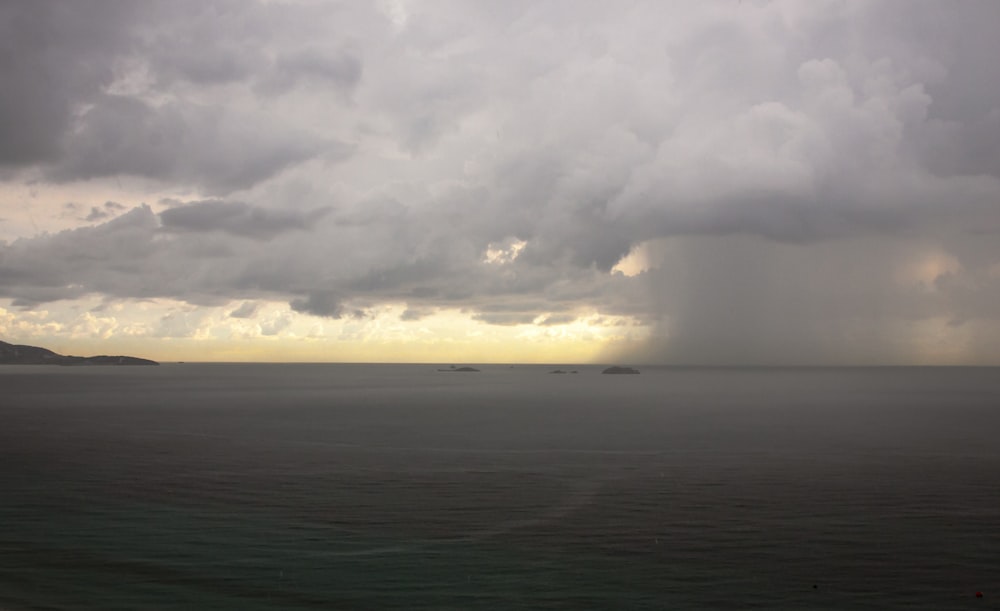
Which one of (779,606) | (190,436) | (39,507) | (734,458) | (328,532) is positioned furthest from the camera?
(190,436)

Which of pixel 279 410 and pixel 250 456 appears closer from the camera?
pixel 250 456

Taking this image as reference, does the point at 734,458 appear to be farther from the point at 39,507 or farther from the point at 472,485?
the point at 39,507

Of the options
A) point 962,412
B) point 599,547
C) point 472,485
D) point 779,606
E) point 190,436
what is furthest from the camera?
point 962,412

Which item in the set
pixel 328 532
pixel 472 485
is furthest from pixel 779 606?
pixel 472 485

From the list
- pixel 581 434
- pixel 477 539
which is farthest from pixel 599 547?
pixel 581 434

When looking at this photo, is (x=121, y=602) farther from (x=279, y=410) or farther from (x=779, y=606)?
(x=279, y=410)

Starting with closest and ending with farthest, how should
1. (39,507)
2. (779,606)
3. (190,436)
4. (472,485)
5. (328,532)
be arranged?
1. (779,606)
2. (328,532)
3. (39,507)
4. (472,485)
5. (190,436)
